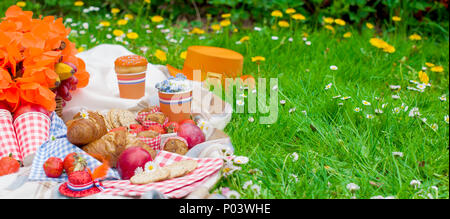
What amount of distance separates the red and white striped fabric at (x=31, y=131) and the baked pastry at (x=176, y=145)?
0.50m

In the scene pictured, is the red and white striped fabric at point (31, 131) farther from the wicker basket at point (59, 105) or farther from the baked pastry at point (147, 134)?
the baked pastry at point (147, 134)

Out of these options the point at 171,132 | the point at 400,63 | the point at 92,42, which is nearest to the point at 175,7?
the point at 92,42

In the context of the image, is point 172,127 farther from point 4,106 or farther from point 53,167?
point 4,106

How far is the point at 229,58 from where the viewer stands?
257cm

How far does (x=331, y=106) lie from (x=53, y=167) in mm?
1268

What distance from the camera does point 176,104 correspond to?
212 cm

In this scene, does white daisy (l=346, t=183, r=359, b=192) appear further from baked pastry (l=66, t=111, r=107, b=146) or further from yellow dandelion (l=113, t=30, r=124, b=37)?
yellow dandelion (l=113, t=30, r=124, b=37)

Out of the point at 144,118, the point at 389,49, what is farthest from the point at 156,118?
the point at 389,49

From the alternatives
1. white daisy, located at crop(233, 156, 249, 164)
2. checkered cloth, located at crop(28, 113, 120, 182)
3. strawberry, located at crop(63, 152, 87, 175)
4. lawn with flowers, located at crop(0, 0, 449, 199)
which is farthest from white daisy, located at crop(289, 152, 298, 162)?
strawberry, located at crop(63, 152, 87, 175)

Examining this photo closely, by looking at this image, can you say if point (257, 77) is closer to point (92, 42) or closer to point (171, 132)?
point (171, 132)

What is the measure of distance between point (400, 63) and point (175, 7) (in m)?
1.99

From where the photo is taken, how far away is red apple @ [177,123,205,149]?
6.42 feet
